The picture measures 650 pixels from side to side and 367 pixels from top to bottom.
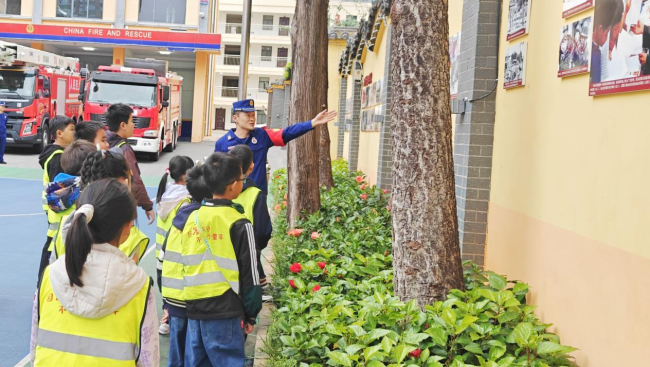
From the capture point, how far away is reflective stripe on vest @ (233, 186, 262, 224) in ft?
18.5

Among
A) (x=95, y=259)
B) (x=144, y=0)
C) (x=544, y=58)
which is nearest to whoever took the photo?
(x=95, y=259)

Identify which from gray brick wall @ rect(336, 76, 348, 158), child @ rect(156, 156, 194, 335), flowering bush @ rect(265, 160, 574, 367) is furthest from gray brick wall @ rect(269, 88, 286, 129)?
child @ rect(156, 156, 194, 335)

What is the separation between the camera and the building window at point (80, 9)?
127 ft

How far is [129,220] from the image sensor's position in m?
3.11

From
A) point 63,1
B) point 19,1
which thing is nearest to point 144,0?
point 63,1

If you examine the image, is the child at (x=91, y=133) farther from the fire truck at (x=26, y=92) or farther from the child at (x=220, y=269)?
the fire truck at (x=26, y=92)

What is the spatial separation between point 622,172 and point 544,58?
1.79 meters

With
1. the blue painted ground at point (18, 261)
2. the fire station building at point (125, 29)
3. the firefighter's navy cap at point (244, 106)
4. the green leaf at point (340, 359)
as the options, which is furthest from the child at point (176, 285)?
the fire station building at point (125, 29)

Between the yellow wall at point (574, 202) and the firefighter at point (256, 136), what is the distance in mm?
1789

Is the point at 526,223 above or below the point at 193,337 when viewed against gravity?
above

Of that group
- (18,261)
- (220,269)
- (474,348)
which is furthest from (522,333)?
(18,261)

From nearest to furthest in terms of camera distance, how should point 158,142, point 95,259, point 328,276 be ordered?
point 95,259 < point 328,276 < point 158,142

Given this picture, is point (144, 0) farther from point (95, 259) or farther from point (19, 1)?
point (95, 259)

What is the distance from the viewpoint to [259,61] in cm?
6097
